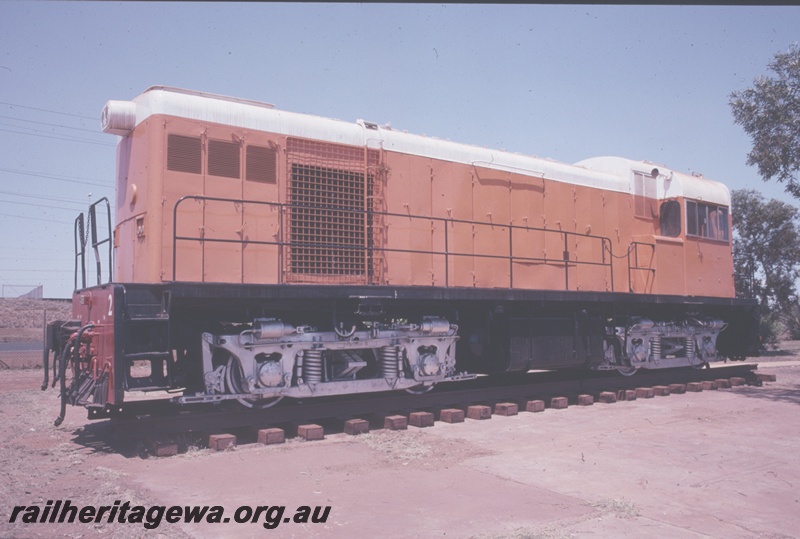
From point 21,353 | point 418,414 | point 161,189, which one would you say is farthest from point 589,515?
point 21,353

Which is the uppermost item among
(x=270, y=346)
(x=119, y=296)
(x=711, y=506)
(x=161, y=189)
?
(x=161, y=189)

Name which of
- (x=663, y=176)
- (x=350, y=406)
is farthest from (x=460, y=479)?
(x=663, y=176)

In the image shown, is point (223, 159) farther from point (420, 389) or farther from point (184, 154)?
point (420, 389)

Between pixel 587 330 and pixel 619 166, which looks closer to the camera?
pixel 587 330

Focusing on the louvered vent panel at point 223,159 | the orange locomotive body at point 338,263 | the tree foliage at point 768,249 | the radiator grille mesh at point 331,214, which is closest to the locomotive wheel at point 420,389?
the orange locomotive body at point 338,263

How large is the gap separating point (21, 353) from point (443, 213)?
18.2 m

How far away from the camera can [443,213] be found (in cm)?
1120

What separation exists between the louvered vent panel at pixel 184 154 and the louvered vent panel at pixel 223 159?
6.0 inches

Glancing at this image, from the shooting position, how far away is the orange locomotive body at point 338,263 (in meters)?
8.32

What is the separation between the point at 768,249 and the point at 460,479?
3097 cm

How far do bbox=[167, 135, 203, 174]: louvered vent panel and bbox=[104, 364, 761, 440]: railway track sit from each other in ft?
10.5

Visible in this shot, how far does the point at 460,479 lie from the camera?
6441 millimetres

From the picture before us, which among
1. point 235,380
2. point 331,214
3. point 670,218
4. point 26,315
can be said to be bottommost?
point 235,380

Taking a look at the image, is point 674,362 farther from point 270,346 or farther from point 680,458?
point 270,346
